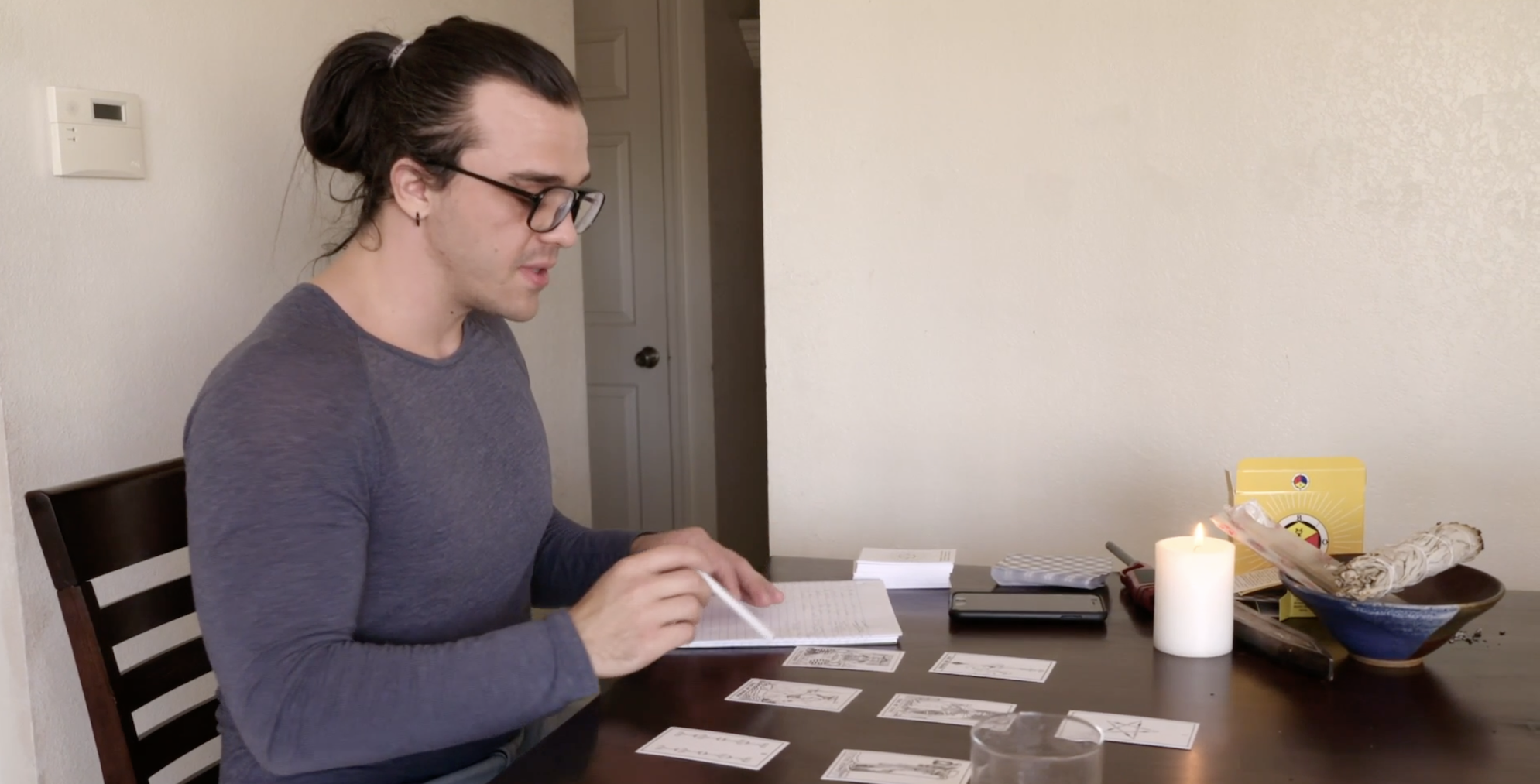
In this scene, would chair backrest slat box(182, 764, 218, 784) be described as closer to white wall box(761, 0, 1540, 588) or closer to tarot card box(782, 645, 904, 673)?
tarot card box(782, 645, 904, 673)

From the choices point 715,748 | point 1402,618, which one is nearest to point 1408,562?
point 1402,618

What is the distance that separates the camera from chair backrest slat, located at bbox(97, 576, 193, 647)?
1212 mm

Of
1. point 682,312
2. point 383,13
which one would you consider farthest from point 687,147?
point 383,13

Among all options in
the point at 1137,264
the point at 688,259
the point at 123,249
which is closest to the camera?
the point at 123,249

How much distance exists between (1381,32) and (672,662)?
4.37ft

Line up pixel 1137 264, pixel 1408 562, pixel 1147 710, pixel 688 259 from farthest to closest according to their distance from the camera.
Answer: pixel 688 259, pixel 1137 264, pixel 1408 562, pixel 1147 710

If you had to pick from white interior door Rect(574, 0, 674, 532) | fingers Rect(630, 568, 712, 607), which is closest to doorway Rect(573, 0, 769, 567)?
white interior door Rect(574, 0, 674, 532)

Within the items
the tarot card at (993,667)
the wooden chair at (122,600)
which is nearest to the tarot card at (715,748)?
the tarot card at (993,667)

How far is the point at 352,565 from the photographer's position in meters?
1.12

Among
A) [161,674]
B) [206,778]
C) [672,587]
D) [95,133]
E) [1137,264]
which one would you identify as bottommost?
[206,778]

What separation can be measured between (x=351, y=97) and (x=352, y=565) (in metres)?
0.54

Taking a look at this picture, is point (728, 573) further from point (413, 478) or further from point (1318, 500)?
point (1318, 500)

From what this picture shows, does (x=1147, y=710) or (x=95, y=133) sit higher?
(x=95, y=133)

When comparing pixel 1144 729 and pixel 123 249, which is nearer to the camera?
pixel 1144 729
